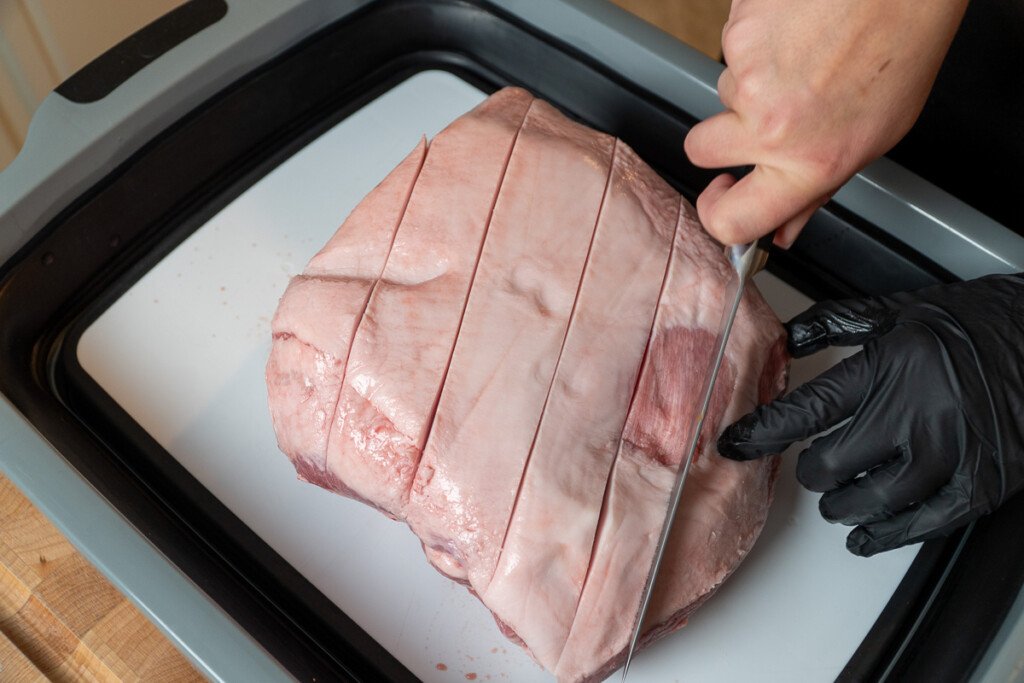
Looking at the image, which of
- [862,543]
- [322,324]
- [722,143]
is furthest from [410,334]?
[862,543]

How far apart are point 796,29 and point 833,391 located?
73 cm

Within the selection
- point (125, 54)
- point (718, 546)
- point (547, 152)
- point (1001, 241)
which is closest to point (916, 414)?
point (718, 546)

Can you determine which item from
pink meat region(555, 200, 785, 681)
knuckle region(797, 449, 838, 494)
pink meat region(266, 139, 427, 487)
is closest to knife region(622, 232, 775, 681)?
pink meat region(555, 200, 785, 681)

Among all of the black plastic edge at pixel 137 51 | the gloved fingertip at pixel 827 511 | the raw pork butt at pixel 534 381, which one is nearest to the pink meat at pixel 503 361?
the raw pork butt at pixel 534 381

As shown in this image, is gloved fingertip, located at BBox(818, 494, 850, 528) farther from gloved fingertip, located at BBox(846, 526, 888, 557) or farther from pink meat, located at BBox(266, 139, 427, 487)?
pink meat, located at BBox(266, 139, 427, 487)

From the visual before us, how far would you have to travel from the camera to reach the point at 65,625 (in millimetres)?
1850

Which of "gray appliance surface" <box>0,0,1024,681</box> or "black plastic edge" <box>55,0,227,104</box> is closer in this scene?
"gray appliance surface" <box>0,0,1024,681</box>

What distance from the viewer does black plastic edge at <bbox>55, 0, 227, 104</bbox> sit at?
196 cm

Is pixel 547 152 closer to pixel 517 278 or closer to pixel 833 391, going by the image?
pixel 517 278

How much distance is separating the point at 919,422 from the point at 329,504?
1.25 m

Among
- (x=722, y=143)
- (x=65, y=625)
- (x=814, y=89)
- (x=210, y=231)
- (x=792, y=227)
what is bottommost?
(x=65, y=625)

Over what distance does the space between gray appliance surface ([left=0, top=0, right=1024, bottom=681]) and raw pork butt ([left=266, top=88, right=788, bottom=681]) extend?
332mm

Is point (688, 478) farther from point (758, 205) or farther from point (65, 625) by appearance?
point (65, 625)

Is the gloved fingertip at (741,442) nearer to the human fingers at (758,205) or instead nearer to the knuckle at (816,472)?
the knuckle at (816,472)
